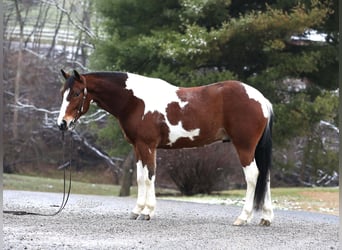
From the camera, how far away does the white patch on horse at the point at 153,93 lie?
25.5 ft

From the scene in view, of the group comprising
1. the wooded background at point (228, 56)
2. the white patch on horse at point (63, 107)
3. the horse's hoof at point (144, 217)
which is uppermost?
the wooded background at point (228, 56)

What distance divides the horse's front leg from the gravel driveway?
0.51 ft

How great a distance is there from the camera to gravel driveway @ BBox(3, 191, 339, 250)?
5965mm

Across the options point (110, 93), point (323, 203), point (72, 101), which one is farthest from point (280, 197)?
point (72, 101)

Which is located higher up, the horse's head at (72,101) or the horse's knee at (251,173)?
the horse's head at (72,101)

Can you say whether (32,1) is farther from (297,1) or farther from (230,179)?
(297,1)

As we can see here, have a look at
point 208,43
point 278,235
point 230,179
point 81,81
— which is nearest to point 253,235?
point 278,235

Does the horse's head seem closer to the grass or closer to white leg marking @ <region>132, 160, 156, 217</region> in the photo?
white leg marking @ <region>132, 160, 156, 217</region>

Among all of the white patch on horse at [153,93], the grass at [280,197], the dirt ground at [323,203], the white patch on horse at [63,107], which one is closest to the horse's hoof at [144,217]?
the white patch on horse at [153,93]

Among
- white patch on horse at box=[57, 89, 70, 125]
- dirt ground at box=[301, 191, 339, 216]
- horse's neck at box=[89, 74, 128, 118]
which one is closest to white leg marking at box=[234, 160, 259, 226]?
horse's neck at box=[89, 74, 128, 118]

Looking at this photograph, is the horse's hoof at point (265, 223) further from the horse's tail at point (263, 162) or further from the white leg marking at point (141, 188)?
the white leg marking at point (141, 188)

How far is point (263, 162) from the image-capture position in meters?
7.66

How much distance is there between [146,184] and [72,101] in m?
1.24

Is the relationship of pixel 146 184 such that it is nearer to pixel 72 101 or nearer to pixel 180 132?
pixel 180 132
